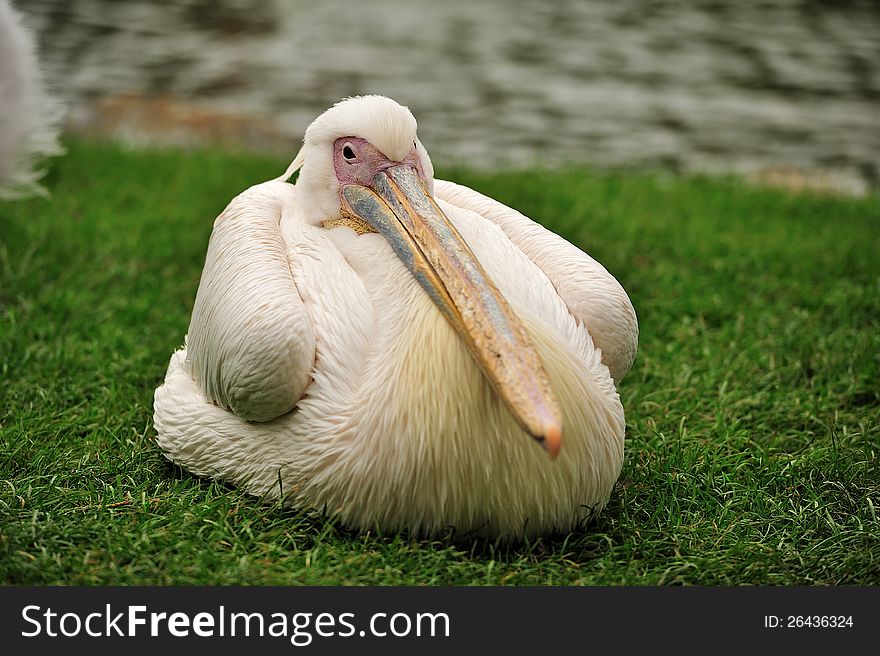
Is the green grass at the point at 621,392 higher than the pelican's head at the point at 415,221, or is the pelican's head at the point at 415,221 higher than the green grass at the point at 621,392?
the pelican's head at the point at 415,221

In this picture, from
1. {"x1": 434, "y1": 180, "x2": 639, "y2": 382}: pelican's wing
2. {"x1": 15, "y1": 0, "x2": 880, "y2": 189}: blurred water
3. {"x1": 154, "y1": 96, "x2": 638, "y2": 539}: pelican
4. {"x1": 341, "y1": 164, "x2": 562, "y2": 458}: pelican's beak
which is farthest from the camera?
{"x1": 15, "y1": 0, "x2": 880, "y2": 189}: blurred water

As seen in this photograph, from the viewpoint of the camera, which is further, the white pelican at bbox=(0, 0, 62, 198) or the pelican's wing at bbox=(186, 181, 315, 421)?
the white pelican at bbox=(0, 0, 62, 198)

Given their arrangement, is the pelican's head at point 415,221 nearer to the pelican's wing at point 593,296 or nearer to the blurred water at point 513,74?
the pelican's wing at point 593,296

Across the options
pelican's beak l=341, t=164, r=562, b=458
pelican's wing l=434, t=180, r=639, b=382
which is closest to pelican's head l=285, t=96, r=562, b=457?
pelican's beak l=341, t=164, r=562, b=458

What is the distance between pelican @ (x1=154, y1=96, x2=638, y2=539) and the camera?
2979mm

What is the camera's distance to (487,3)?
15062 millimetres

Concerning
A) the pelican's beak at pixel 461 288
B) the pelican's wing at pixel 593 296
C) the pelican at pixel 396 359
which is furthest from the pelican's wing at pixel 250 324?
the pelican's wing at pixel 593 296

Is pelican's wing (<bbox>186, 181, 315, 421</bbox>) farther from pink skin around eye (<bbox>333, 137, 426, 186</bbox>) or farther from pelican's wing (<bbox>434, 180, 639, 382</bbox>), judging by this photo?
pelican's wing (<bbox>434, 180, 639, 382</bbox>)

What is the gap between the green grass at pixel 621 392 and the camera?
3.05 metres

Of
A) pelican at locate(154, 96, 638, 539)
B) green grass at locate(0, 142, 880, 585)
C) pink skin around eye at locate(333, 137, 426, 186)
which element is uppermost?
pink skin around eye at locate(333, 137, 426, 186)

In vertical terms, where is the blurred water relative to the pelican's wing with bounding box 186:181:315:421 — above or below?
below

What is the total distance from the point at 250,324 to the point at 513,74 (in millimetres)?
8815

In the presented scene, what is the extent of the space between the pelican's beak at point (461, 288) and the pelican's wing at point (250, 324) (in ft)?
1.15

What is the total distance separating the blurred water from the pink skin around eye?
4317 millimetres
